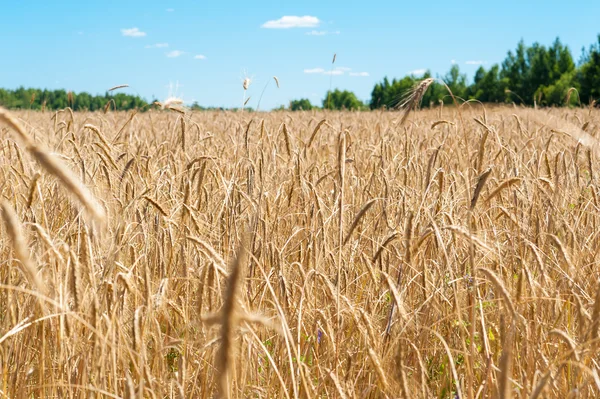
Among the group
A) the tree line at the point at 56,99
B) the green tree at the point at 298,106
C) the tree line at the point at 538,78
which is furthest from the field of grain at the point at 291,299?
the tree line at the point at 538,78

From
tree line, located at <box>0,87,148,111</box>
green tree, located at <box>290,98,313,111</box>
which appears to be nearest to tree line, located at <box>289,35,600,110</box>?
green tree, located at <box>290,98,313,111</box>

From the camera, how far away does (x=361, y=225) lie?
3.08 m

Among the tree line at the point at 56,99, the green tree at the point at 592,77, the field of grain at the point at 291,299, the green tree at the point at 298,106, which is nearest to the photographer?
the field of grain at the point at 291,299

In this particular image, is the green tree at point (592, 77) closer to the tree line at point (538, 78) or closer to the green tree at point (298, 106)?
the tree line at point (538, 78)

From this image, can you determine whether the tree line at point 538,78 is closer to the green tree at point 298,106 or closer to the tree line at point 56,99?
the green tree at point 298,106

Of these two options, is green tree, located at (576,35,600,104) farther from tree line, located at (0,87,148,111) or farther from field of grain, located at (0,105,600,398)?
field of grain, located at (0,105,600,398)

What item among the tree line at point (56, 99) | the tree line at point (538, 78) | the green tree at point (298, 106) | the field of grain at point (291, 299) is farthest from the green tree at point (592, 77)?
the field of grain at point (291, 299)

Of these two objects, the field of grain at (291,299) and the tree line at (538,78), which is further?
the tree line at (538,78)

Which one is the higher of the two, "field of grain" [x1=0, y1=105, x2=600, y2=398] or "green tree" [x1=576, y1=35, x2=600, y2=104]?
"green tree" [x1=576, y1=35, x2=600, y2=104]

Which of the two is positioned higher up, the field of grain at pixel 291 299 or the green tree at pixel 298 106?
the green tree at pixel 298 106

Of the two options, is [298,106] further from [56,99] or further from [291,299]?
[56,99]

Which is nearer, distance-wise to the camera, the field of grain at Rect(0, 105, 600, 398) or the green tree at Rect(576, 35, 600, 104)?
the field of grain at Rect(0, 105, 600, 398)

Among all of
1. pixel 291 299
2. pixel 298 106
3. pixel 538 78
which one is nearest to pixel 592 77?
pixel 538 78

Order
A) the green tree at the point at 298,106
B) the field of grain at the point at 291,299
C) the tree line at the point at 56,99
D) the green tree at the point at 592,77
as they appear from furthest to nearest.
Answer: the green tree at the point at 592,77 → the green tree at the point at 298,106 → the tree line at the point at 56,99 → the field of grain at the point at 291,299
